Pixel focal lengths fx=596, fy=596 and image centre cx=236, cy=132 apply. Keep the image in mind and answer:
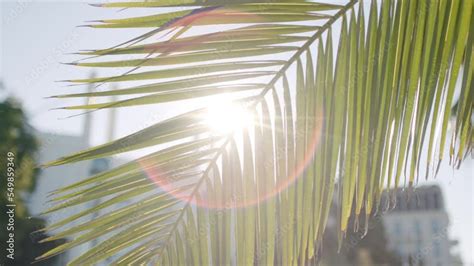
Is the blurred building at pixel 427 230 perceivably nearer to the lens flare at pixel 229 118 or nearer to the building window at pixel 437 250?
the building window at pixel 437 250

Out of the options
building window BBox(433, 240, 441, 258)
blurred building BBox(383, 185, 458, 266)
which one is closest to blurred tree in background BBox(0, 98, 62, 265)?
blurred building BBox(383, 185, 458, 266)

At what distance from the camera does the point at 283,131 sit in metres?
1.01

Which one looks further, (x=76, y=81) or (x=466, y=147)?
(x=466, y=147)

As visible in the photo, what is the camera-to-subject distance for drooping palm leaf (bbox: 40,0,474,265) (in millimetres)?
957

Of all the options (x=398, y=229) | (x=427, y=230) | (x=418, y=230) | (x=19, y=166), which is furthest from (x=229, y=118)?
(x=398, y=229)

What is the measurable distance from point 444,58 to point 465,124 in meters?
0.15

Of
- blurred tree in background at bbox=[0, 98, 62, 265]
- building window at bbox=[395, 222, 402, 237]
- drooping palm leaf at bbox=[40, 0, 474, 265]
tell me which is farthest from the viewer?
building window at bbox=[395, 222, 402, 237]

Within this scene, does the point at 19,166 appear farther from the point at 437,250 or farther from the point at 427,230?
the point at 437,250

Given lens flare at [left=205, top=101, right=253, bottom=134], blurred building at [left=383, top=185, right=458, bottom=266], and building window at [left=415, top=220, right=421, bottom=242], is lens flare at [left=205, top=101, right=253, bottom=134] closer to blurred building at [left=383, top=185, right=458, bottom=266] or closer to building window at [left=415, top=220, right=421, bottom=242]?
blurred building at [left=383, top=185, right=458, bottom=266]

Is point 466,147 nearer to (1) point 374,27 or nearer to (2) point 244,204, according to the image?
(1) point 374,27

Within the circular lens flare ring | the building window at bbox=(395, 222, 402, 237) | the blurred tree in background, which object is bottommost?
the building window at bbox=(395, 222, 402, 237)

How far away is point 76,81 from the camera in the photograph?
958 millimetres

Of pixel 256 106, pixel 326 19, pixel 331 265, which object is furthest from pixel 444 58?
pixel 331 265

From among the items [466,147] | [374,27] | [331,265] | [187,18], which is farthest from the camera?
[331,265]
